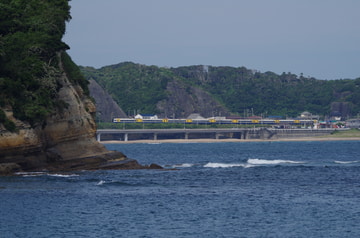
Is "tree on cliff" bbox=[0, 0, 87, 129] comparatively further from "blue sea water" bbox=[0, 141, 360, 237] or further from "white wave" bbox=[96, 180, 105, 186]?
"white wave" bbox=[96, 180, 105, 186]

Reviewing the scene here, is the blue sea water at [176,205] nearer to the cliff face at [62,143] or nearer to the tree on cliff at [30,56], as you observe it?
the cliff face at [62,143]

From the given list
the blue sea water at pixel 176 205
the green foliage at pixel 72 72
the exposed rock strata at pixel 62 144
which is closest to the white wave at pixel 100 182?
the blue sea water at pixel 176 205

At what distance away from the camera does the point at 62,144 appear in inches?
2756

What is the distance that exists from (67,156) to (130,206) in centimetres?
2486

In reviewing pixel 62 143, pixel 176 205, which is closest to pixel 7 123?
pixel 62 143

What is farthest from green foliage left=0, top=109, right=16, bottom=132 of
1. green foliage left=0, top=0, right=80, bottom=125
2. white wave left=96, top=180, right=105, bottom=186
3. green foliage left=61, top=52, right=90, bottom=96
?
green foliage left=61, top=52, right=90, bottom=96

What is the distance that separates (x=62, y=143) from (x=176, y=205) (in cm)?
2537

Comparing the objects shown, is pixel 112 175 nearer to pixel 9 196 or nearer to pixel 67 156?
pixel 67 156

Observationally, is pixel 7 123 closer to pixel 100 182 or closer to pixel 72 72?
pixel 100 182

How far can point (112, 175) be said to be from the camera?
223 feet

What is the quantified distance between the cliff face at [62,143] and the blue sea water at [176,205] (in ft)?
8.07

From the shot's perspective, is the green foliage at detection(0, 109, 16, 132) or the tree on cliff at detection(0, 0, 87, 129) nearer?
the green foliage at detection(0, 109, 16, 132)

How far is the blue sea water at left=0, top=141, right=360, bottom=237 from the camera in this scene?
38969mm

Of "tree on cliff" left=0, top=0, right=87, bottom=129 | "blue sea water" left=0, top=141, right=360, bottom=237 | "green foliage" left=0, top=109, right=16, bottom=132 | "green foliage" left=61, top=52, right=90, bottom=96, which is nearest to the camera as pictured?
"blue sea water" left=0, top=141, right=360, bottom=237
